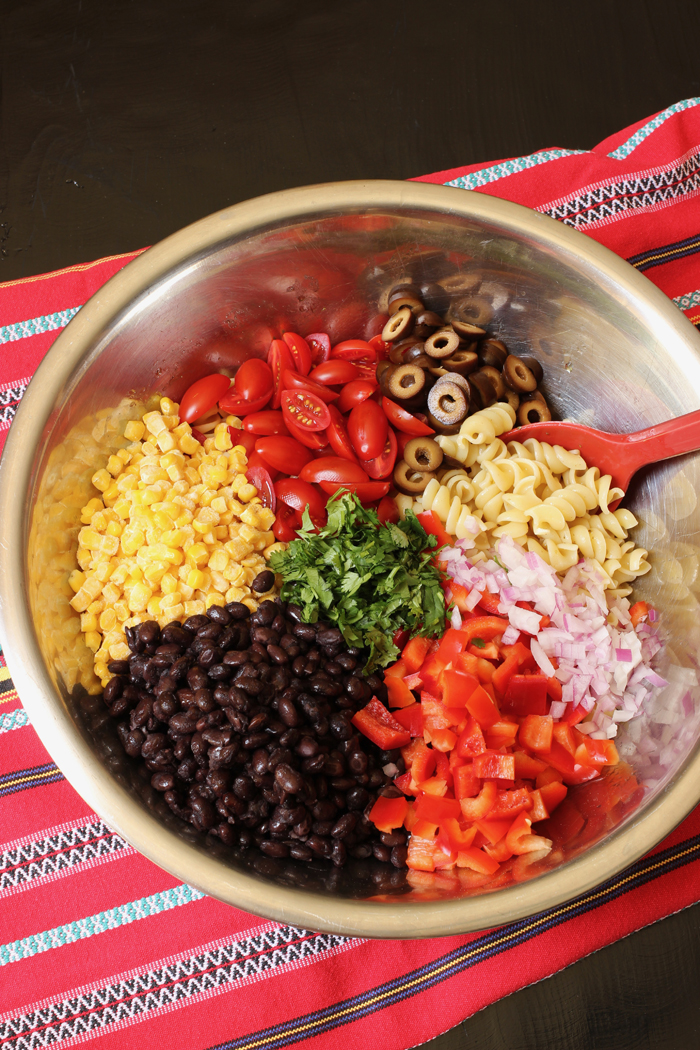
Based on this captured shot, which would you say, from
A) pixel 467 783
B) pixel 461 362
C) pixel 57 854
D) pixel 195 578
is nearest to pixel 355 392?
pixel 461 362

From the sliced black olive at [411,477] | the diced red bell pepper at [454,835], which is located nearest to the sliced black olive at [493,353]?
the sliced black olive at [411,477]

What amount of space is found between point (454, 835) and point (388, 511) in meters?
1.19

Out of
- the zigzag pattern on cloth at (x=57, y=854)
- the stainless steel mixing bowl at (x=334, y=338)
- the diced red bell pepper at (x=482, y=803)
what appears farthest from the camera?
the zigzag pattern on cloth at (x=57, y=854)

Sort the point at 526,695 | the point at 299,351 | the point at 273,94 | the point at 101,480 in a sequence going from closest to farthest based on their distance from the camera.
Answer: the point at 526,695
the point at 101,480
the point at 299,351
the point at 273,94

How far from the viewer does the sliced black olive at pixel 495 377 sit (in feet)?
→ 9.47

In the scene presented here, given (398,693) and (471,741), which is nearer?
(471,741)

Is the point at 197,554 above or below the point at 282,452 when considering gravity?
below

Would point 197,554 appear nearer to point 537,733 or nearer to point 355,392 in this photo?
point 355,392

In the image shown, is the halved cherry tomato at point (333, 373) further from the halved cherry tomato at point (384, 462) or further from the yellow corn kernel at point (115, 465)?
the yellow corn kernel at point (115, 465)

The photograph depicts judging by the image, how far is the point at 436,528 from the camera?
2.80 meters

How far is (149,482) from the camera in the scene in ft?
8.98

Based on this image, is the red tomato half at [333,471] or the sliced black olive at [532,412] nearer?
the red tomato half at [333,471]

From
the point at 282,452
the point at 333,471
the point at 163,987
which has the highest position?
the point at 282,452

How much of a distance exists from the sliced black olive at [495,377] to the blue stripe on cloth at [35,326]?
5.72 ft
